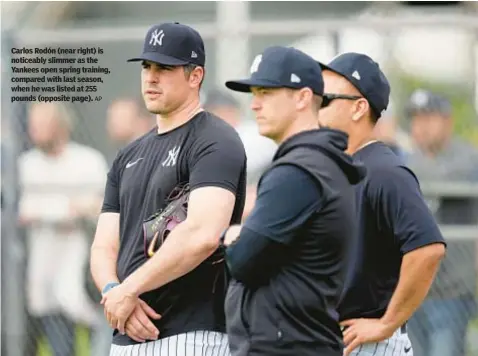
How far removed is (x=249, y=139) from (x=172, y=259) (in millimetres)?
2710

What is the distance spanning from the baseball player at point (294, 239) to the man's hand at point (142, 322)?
1.77ft

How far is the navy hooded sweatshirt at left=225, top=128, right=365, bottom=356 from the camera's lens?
424 centimetres

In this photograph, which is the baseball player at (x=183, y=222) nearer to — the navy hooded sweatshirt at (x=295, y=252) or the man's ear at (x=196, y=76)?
the man's ear at (x=196, y=76)

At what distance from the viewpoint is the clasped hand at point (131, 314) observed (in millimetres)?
4922

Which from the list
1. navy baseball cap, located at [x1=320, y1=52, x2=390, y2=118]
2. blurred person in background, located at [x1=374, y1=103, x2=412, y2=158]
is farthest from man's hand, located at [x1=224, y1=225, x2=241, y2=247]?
blurred person in background, located at [x1=374, y1=103, x2=412, y2=158]

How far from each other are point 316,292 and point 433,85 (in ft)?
14.1

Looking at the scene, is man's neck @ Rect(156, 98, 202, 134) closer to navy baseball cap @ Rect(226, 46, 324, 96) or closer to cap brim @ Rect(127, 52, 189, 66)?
cap brim @ Rect(127, 52, 189, 66)

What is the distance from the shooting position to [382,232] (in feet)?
17.0

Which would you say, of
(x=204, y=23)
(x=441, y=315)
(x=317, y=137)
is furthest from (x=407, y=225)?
(x=204, y=23)

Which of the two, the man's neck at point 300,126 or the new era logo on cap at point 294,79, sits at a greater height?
the new era logo on cap at point 294,79

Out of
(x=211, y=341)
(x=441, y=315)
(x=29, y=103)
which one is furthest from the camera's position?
(x=29, y=103)

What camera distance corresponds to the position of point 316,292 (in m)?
4.36

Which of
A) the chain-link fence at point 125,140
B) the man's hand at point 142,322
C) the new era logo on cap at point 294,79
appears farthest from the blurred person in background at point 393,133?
the new era logo on cap at point 294,79

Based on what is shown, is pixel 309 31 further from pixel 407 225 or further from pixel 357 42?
pixel 407 225
